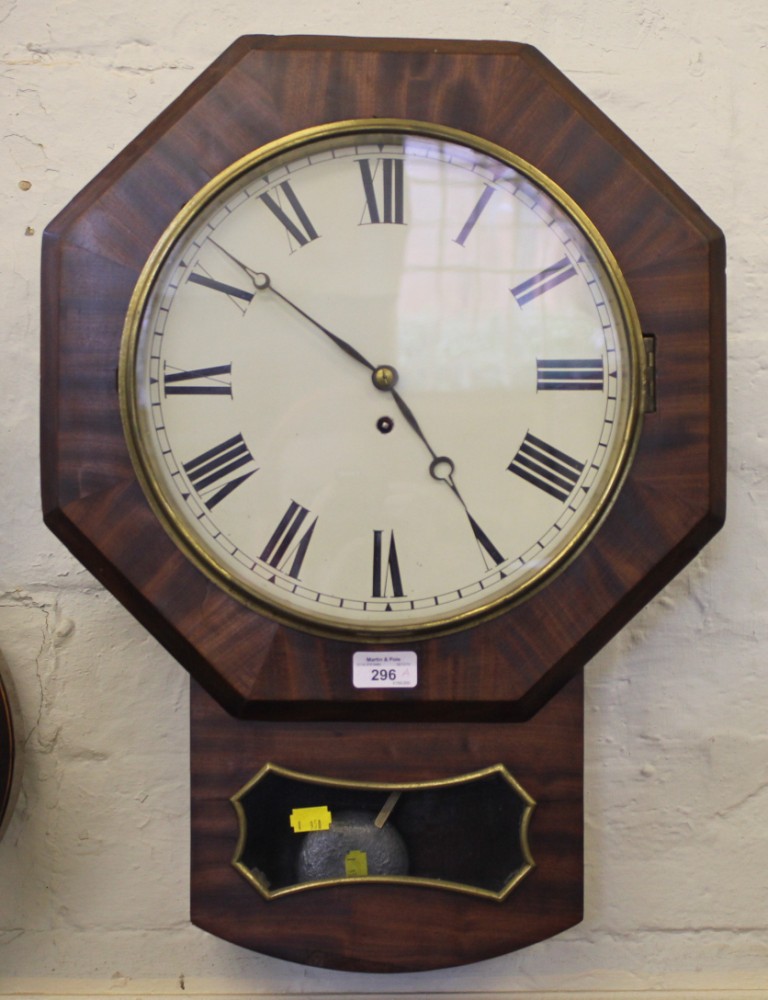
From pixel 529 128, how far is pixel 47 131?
18.9 inches

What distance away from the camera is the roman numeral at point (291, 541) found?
0.79 m

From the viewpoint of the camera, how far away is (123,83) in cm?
99

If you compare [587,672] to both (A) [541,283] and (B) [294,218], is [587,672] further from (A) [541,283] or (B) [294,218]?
(B) [294,218]

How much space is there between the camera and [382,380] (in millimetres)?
792

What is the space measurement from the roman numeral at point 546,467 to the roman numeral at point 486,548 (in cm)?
5

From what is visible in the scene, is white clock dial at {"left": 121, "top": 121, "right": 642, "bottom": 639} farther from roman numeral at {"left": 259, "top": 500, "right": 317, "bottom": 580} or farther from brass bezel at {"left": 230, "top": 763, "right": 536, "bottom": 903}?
brass bezel at {"left": 230, "top": 763, "right": 536, "bottom": 903}

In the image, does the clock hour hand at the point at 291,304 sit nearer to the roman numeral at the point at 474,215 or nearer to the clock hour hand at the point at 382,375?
the clock hour hand at the point at 382,375

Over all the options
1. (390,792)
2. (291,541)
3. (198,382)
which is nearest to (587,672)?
(390,792)

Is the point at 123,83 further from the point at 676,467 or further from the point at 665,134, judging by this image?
the point at 676,467

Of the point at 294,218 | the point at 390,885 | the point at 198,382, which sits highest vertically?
the point at 294,218

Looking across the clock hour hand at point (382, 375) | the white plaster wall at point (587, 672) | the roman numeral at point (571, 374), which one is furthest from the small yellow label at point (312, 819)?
the roman numeral at point (571, 374)

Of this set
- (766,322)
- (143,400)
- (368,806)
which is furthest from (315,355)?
(766,322)

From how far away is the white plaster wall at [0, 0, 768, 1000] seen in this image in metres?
0.97

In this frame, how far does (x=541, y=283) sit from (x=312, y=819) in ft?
1.53
